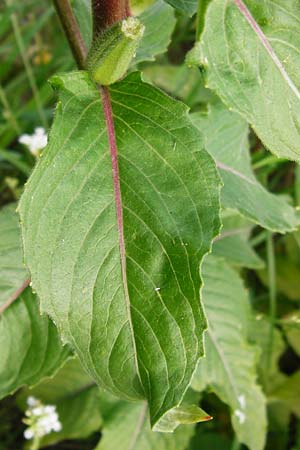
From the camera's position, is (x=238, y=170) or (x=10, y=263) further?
(x=238, y=170)

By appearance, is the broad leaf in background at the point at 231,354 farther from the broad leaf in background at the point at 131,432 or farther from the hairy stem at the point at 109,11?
the hairy stem at the point at 109,11

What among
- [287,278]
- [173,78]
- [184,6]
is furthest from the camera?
[173,78]

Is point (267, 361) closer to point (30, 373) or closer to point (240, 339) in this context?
point (240, 339)

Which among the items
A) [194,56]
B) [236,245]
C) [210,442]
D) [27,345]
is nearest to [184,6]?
[194,56]

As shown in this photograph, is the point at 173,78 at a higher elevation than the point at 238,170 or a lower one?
higher

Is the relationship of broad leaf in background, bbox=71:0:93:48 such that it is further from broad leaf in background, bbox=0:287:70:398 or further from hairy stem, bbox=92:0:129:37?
broad leaf in background, bbox=0:287:70:398

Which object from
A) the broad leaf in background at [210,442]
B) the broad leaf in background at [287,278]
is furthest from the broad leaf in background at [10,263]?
the broad leaf in background at [287,278]

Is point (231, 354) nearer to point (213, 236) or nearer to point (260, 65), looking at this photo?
point (213, 236)
